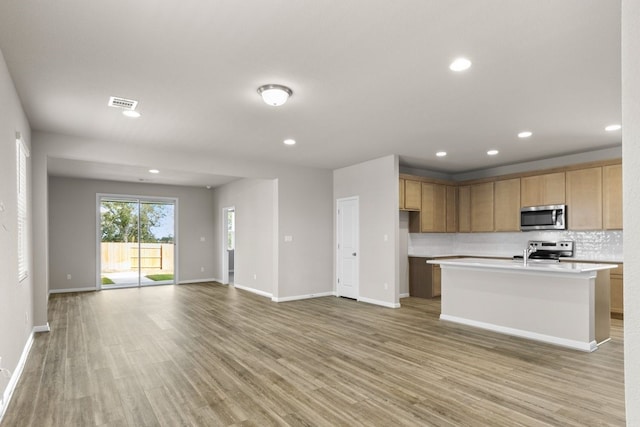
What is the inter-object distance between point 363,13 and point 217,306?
576cm

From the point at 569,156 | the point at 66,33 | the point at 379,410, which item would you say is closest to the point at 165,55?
the point at 66,33

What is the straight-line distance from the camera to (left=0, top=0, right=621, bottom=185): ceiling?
7.80ft

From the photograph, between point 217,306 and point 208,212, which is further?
point 208,212

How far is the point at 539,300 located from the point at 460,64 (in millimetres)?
3115

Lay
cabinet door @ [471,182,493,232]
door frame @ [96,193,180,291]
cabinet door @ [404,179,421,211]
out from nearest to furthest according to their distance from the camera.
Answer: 1. cabinet door @ [404,179,421,211]
2. cabinet door @ [471,182,493,232]
3. door frame @ [96,193,180,291]

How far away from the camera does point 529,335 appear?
15.1 ft

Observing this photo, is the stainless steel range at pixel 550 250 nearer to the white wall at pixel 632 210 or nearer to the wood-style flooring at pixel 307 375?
the wood-style flooring at pixel 307 375

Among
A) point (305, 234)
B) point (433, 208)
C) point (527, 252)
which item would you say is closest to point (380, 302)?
point (305, 234)

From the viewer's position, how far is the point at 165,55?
2.90 metres

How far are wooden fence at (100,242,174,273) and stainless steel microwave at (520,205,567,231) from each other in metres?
8.33

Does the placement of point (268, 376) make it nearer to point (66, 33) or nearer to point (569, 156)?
point (66, 33)

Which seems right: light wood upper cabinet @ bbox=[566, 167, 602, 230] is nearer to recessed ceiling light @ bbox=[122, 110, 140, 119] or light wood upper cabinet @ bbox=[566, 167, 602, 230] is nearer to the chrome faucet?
the chrome faucet

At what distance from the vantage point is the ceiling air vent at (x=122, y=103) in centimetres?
384

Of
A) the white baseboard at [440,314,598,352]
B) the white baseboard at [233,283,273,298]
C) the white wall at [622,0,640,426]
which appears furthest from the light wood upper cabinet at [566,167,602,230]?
the white wall at [622,0,640,426]
